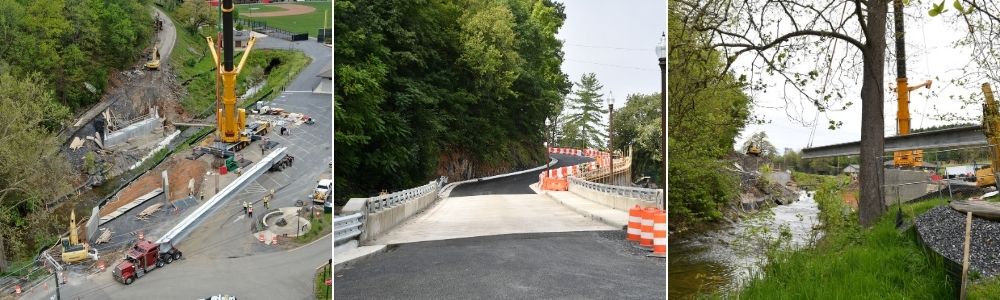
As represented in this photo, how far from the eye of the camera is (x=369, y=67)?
3762 millimetres

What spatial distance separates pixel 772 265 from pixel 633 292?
1561 millimetres

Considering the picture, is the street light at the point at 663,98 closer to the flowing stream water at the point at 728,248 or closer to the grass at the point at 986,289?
the flowing stream water at the point at 728,248

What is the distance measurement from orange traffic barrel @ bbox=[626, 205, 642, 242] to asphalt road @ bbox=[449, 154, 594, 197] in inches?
15.7

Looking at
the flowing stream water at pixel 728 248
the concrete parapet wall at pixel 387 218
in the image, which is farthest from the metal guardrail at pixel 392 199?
the flowing stream water at pixel 728 248

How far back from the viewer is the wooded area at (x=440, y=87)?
372 cm

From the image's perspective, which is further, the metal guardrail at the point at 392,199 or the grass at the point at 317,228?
the grass at the point at 317,228

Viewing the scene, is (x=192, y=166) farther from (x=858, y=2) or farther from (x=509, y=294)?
(x=858, y=2)

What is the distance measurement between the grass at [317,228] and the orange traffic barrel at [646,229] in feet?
6.93

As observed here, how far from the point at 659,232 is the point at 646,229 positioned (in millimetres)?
80

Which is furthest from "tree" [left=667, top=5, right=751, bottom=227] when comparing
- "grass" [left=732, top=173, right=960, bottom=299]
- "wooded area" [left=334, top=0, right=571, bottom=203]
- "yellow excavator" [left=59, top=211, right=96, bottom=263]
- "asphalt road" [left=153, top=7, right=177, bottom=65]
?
"yellow excavator" [left=59, top=211, right=96, bottom=263]

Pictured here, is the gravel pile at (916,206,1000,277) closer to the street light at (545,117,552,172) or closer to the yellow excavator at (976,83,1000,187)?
the yellow excavator at (976,83,1000,187)

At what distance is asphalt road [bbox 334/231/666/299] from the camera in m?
3.62

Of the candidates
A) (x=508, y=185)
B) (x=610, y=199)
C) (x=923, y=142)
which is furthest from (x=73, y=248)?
(x=923, y=142)

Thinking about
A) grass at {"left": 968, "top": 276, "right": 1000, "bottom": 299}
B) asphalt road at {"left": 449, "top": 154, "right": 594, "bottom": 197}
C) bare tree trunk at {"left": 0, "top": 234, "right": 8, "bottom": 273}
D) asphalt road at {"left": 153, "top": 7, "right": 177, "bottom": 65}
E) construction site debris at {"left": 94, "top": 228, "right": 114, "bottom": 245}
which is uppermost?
asphalt road at {"left": 153, "top": 7, "right": 177, "bottom": 65}
